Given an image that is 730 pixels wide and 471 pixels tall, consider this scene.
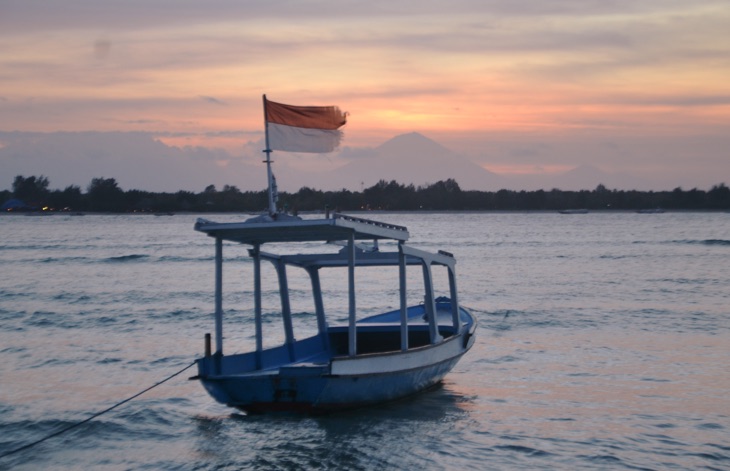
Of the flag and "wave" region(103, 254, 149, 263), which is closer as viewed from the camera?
the flag

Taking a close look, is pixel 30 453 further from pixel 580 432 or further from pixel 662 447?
pixel 662 447

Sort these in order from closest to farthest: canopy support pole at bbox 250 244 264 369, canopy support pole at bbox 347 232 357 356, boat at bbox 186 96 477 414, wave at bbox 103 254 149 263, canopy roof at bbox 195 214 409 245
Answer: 1. canopy roof at bbox 195 214 409 245
2. boat at bbox 186 96 477 414
3. canopy support pole at bbox 347 232 357 356
4. canopy support pole at bbox 250 244 264 369
5. wave at bbox 103 254 149 263

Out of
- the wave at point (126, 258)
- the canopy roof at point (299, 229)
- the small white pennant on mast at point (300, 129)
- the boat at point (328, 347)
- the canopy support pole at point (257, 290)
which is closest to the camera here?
the canopy roof at point (299, 229)

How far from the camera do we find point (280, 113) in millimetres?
13078

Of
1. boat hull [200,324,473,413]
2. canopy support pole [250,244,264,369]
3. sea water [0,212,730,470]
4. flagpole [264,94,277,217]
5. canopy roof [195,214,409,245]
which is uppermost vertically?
flagpole [264,94,277,217]

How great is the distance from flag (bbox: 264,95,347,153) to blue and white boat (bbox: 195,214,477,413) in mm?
1074

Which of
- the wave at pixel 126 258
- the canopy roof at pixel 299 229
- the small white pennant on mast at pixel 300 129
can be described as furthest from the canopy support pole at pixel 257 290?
the wave at pixel 126 258

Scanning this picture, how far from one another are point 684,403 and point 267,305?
20701 mm

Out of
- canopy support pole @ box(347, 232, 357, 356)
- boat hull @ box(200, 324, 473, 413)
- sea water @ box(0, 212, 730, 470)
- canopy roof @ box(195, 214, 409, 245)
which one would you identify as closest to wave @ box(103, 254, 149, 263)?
sea water @ box(0, 212, 730, 470)

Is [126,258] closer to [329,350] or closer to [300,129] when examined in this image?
[329,350]

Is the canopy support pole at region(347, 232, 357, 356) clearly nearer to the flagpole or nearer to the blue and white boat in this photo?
the blue and white boat

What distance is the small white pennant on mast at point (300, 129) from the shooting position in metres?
13.0

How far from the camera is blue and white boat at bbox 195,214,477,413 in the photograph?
43.5 ft

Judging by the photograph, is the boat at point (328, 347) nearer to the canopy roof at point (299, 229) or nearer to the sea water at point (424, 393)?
the canopy roof at point (299, 229)
